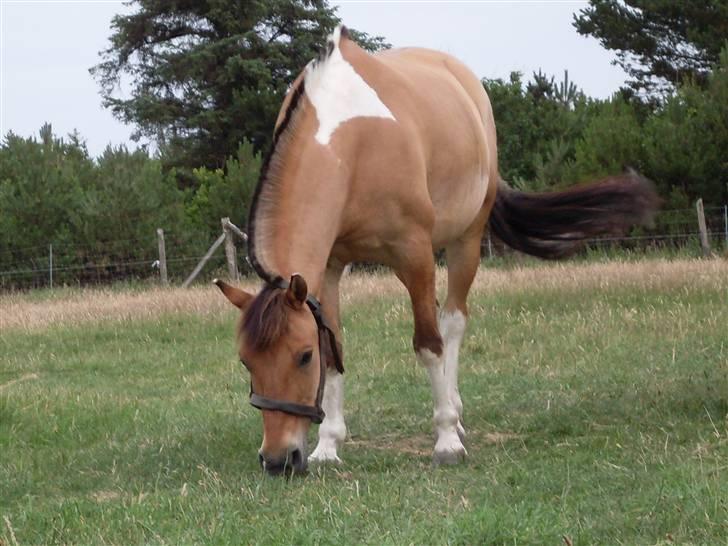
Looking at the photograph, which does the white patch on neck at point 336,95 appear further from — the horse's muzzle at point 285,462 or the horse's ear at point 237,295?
the horse's muzzle at point 285,462

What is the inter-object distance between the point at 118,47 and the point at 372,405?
24433mm

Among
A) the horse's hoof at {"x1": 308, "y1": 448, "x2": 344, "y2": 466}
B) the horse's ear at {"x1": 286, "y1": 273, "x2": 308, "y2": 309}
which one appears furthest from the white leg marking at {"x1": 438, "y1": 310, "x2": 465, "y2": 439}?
the horse's ear at {"x1": 286, "y1": 273, "x2": 308, "y2": 309}

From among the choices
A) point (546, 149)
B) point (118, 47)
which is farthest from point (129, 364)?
point (118, 47)

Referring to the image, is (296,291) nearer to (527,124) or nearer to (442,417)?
(442,417)

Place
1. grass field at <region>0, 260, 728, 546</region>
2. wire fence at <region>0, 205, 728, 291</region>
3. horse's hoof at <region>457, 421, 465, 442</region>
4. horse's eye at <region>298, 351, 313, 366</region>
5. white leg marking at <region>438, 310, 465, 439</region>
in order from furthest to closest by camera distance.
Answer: wire fence at <region>0, 205, 728, 291</region> → white leg marking at <region>438, 310, 465, 439</region> → horse's hoof at <region>457, 421, 465, 442</region> → horse's eye at <region>298, 351, 313, 366</region> → grass field at <region>0, 260, 728, 546</region>

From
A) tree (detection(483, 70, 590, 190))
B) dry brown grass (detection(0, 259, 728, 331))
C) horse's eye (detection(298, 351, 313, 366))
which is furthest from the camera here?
tree (detection(483, 70, 590, 190))

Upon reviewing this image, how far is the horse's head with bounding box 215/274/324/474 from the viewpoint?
14.5ft

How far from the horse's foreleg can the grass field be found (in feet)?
0.48

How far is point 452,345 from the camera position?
626 centimetres

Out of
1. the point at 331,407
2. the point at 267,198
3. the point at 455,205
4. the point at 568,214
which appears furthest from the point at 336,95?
the point at 568,214

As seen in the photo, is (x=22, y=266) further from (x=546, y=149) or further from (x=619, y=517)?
(x=619, y=517)

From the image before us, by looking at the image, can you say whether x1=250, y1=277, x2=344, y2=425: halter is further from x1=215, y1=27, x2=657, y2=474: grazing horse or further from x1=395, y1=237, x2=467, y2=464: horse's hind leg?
x1=395, y1=237, x2=467, y2=464: horse's hind leg

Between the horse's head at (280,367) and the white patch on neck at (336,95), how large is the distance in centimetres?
96

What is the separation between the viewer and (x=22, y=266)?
68.0 feet
